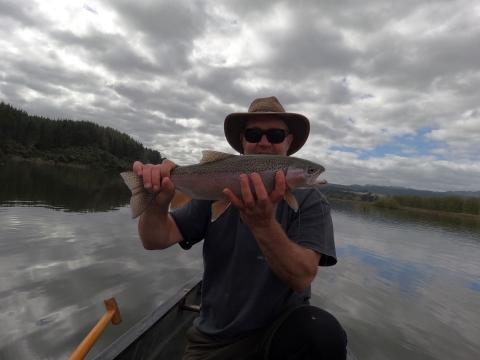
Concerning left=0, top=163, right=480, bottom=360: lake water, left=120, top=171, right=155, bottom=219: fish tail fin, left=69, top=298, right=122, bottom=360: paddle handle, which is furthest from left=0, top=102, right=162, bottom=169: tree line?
left=120, top=171, right=155, bottom=219: fish tail fin

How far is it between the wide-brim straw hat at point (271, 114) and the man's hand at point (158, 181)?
1.32 meters

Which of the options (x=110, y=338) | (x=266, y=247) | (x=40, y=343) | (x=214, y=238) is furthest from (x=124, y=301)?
(x=266, y=247)

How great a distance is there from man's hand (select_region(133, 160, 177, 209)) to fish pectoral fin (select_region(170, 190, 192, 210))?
0.29 ft

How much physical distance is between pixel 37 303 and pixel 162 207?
317 inches

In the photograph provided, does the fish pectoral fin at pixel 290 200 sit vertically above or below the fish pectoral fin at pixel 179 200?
above

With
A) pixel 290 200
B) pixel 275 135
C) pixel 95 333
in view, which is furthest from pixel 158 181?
pixel 95 333

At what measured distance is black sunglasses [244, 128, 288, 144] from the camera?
13.2 feet

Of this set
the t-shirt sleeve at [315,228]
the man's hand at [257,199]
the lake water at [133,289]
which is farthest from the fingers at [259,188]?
the lake water at [133,289]

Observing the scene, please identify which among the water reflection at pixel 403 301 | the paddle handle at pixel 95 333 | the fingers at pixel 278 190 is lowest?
the water reflection at pixel 403 301

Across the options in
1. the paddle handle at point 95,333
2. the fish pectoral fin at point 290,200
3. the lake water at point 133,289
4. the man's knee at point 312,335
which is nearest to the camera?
the man's knee at point 312,335

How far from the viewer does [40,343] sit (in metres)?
7.08

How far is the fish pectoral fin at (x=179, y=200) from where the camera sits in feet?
11.4

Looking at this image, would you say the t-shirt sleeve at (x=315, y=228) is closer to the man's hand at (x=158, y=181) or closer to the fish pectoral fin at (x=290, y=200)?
the fish pectoral fin at (x=290, y=200)

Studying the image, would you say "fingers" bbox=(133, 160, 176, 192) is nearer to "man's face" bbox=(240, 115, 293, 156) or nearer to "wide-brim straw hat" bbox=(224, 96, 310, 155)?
"man's face" bbox=(240, 115, 293, 156)
